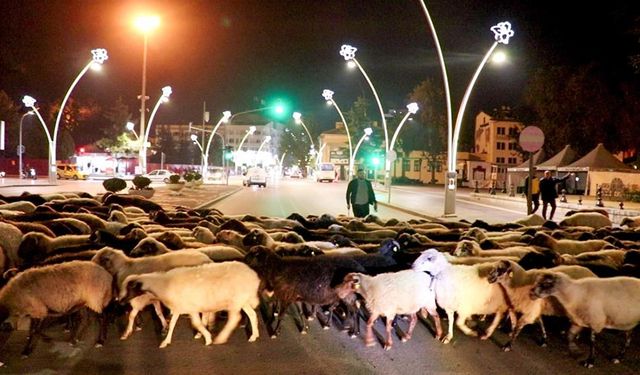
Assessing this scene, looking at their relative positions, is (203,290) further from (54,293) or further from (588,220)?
(588,220)

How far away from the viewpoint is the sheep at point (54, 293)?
22.7 feet

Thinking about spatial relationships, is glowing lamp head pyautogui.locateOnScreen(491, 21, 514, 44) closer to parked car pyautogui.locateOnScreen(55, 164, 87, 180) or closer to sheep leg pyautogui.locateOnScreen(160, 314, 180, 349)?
sheep leg pyautogui.locateOnScreen(160, 314, 180, 349)

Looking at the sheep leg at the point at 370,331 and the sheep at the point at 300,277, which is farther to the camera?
the sheep at the point at 300,277

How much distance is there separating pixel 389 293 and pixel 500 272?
1388 mm

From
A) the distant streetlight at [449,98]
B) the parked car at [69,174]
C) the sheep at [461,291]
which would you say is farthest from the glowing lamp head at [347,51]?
the parked car at [69,174]

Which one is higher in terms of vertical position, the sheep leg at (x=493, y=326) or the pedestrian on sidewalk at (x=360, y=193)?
the pedestrian on sidewalk at (x=360, y=193)

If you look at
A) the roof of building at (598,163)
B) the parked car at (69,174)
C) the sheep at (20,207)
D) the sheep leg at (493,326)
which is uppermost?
the roof of building at (598,163)

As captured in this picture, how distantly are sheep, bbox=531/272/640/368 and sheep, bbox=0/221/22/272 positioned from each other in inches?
287

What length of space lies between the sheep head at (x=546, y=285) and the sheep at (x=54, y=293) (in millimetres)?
5007

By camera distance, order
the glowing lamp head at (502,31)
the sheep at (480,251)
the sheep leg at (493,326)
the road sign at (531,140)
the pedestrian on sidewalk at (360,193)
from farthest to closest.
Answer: the glowing lamp head at (502,31) → the road sign at (531,140) → the pedestrian on sidewalk at (360,193) → the sheep at (480,251) → the sheep leg at (493,326)

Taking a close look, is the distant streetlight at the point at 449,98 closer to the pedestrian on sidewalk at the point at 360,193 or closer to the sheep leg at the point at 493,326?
the pedestrian on sidewalk at the point at 360,193

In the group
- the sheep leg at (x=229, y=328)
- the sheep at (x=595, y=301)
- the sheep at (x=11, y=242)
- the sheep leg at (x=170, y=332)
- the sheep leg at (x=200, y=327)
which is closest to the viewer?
the sheep at (x=595, y=301)

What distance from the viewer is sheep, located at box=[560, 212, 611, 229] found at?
52.8ft

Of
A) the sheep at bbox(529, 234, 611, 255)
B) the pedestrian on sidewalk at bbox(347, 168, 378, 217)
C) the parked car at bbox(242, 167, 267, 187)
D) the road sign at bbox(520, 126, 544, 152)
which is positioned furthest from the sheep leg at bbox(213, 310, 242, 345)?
the parked car at bbox(242, 167, 267, 187)
